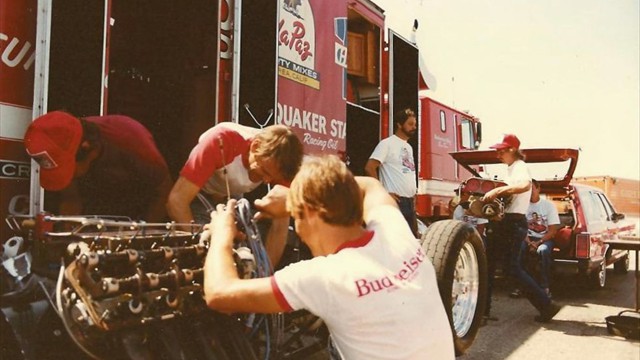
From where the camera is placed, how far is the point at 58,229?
2.43m

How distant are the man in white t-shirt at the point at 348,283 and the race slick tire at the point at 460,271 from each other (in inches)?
73.8

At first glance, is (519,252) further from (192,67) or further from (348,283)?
(348,283)

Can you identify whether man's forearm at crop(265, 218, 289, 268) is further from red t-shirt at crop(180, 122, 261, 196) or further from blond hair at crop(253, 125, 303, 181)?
blond hair at crop(253, 125, 303, 181)

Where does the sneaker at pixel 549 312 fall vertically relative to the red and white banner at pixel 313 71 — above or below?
below

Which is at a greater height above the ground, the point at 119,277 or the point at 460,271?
the point at 119,277

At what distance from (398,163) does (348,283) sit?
13.1 ft

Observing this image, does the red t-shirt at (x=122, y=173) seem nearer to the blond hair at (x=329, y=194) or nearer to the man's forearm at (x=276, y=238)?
the man's forearm at (x=276, y=238)

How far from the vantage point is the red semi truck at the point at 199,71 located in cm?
259

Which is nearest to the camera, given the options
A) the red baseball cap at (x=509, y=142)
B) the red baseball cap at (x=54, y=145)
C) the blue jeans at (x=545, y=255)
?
the red baseball cap at (x=54, y=145)

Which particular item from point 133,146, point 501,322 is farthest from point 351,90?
point 133,146

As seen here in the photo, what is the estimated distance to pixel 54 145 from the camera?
241 centimetres

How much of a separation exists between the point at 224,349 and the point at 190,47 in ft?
8.43

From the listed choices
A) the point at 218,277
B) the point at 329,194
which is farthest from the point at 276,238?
the point at 329,194

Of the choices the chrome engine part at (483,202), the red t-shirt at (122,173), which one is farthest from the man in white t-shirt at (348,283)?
the chrome engine part at (483,202)
